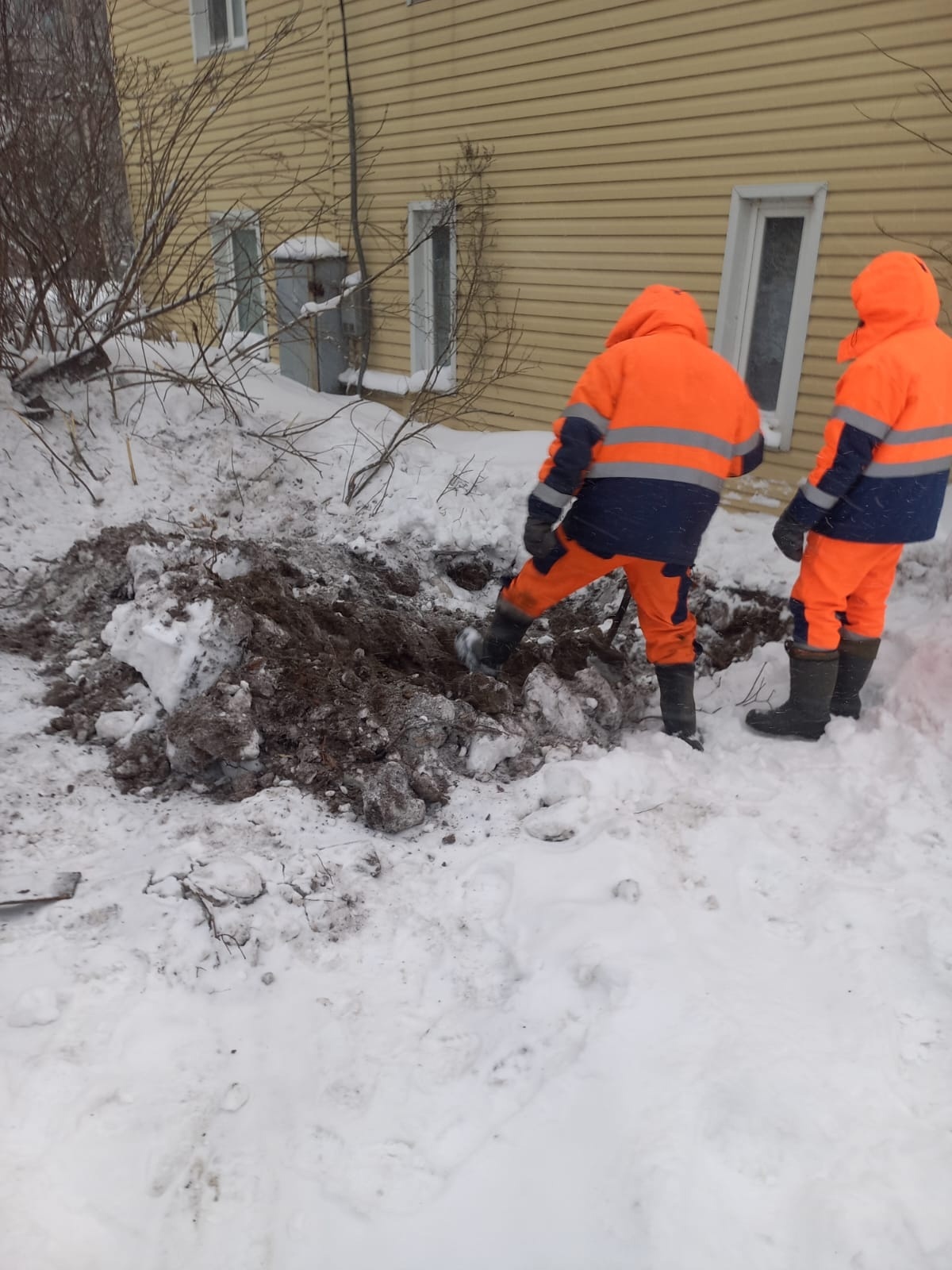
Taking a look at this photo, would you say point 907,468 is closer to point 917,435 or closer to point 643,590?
point 917,435

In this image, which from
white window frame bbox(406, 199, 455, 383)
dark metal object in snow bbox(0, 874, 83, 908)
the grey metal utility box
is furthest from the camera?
the grey metal utility box

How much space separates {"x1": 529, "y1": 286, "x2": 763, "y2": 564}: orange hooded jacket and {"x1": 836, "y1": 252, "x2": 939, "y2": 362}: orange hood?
0.53 meters

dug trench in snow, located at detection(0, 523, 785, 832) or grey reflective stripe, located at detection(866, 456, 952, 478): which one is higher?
grey reflective stripe, located at detection(866, 456, 952, 478)

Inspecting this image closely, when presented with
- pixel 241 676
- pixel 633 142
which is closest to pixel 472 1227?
pixel 241 676

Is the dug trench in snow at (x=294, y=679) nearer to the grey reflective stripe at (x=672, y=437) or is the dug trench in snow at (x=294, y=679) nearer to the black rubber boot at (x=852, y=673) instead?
the black rubber boot at (x=852, y=673)

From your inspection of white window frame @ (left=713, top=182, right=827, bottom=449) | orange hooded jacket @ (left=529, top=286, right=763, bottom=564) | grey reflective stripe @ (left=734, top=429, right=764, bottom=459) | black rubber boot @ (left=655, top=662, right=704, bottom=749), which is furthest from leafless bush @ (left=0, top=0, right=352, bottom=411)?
black rubber boot @ (left=655, top=662, right=704, bottom=749)

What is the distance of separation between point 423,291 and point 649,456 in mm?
6461

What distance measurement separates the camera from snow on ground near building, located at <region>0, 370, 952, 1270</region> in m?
1.70

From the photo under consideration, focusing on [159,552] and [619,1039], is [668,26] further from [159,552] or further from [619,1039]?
[619,1039]

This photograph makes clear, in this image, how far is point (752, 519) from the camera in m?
5.80

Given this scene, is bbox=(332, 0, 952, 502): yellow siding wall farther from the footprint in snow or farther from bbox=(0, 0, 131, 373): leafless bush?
the footprint in snow

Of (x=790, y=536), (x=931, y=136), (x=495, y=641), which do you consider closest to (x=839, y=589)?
(x=790, y=536)

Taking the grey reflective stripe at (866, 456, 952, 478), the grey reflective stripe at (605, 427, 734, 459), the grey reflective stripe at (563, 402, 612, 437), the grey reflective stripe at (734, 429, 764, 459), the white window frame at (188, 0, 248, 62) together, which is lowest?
the grey reflective stripe at (866, 456, 952, 478)

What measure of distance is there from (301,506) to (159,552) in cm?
186
